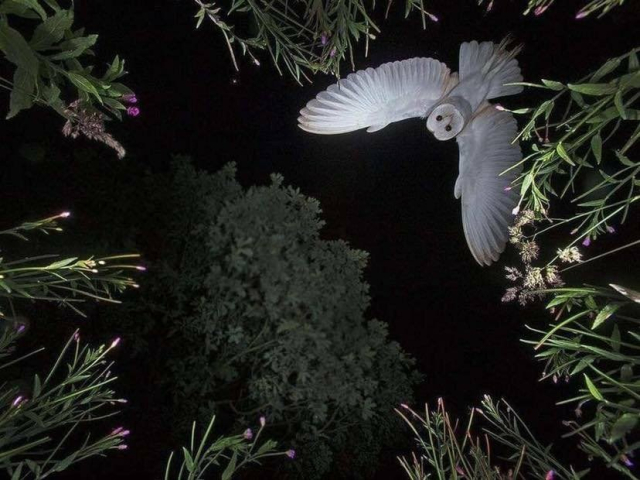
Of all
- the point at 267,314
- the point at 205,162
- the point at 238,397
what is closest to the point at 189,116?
the point at 205,162

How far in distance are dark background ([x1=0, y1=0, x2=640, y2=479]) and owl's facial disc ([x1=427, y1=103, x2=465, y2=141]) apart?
4 centimetres

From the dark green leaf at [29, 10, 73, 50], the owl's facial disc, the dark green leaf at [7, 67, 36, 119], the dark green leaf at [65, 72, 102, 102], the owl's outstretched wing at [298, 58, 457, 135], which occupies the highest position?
the owl's outstretched wing at [298, 58, 457, 135]

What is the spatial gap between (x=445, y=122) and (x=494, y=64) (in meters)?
0.20

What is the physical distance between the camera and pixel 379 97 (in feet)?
4.55

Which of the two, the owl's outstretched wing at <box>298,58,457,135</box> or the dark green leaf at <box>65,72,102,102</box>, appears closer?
the dark green leaf at <box>65,72,102,102</box>

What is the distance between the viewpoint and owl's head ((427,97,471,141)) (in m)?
1.33

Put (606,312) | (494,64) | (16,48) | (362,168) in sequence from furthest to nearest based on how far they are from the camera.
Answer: (362,168) → (494,64) → (606,312) → (16,48)

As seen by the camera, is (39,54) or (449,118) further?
(449,118)

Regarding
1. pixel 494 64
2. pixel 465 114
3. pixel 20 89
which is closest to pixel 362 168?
pixel 465 114

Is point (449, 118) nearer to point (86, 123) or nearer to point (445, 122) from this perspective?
point (445, 122)

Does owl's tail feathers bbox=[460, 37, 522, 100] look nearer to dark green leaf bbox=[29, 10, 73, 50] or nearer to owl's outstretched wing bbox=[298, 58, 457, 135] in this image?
owl's outstretched wing bbox=[298, 58, 457, 135]

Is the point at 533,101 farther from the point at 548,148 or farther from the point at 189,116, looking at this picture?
the point at 189,116

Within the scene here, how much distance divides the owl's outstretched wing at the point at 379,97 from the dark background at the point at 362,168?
0.12 ft

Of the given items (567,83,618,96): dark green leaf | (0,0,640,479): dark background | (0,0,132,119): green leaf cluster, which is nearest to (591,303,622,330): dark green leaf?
(567,83,618,96): dark green leaf
